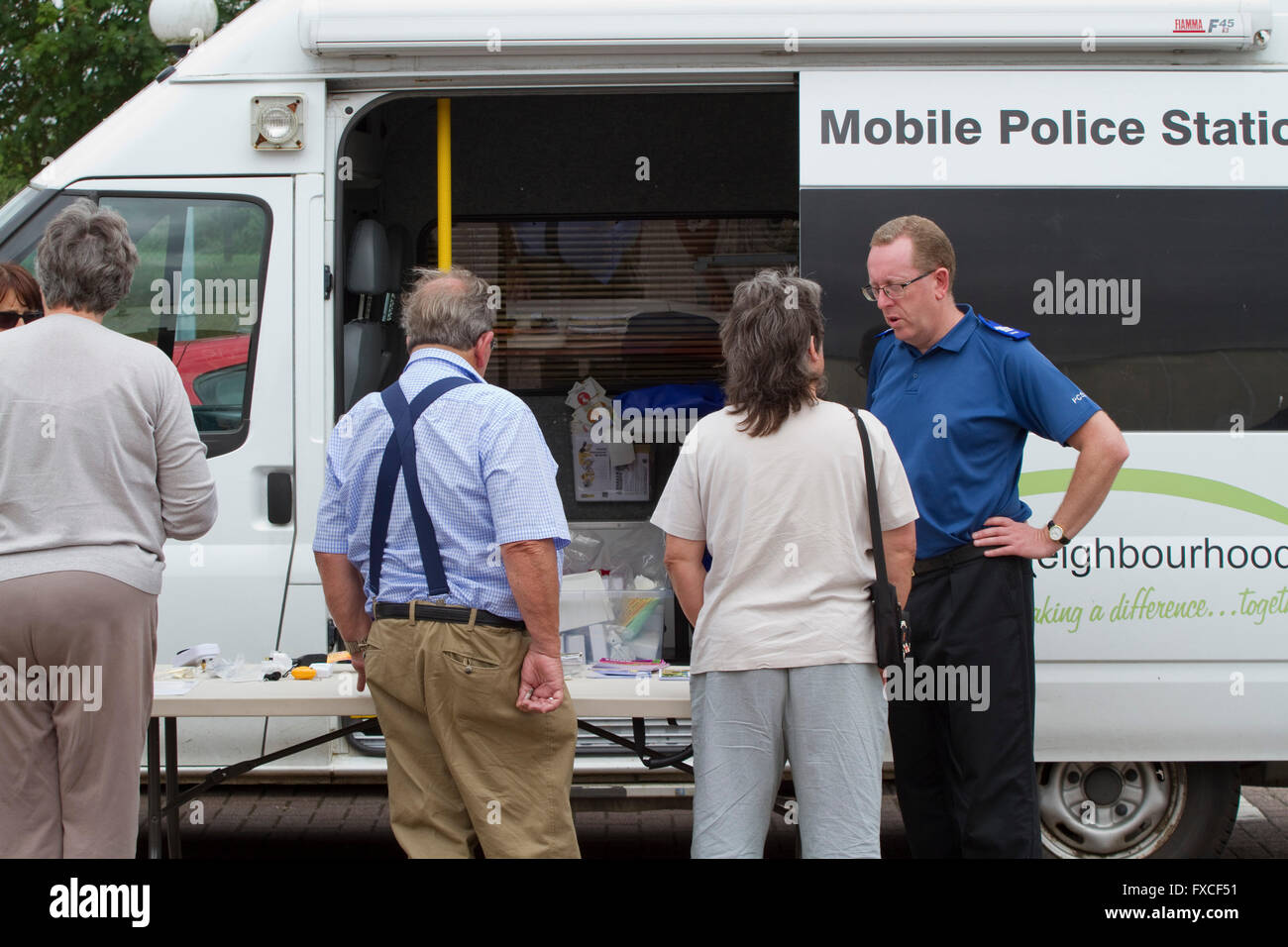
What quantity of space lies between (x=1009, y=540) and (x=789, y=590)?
29.0 inches

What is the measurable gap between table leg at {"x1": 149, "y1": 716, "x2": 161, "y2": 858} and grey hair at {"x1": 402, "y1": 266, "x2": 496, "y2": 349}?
1401mm

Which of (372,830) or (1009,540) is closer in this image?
(1009,540)

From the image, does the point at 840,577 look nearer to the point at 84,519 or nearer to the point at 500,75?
the point at 84,519

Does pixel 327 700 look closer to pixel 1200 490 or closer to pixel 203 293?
pixel 203 293

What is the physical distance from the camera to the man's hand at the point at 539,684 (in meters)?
3.04

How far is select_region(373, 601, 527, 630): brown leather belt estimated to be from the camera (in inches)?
119

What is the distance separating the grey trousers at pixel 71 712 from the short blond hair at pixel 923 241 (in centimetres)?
202

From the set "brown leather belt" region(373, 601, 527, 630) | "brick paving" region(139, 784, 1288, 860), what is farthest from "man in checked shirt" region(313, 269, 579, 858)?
"brick paving" region(139, 784, 1288, 860)

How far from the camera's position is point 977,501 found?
341 cm

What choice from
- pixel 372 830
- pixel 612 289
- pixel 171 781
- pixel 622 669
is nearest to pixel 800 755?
pixel 622 669
